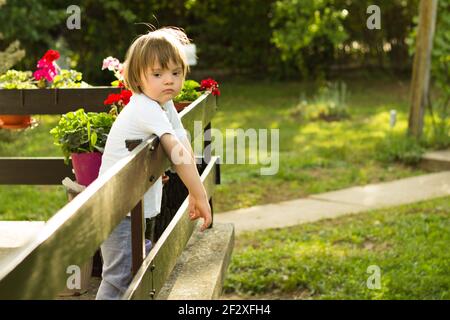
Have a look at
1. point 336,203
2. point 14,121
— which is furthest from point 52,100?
point 336,203

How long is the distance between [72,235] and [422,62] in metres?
8.70

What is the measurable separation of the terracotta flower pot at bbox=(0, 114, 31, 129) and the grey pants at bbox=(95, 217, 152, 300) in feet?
7.65

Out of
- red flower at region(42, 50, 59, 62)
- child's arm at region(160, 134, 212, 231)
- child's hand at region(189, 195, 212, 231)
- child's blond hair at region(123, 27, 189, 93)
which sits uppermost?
child's blond hair at region(123, 27, 189, 93)

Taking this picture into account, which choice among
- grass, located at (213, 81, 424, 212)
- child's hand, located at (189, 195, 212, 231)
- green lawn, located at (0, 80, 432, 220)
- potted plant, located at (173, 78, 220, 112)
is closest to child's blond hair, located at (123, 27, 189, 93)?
child's hand, located at (189, 195, 212, 231)

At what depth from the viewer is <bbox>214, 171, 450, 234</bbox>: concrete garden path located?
7.50 metres

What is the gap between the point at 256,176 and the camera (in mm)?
9422

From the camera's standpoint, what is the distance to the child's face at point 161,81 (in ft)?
11.2

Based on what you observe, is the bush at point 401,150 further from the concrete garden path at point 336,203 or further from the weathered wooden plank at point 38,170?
the weathered wooden plank at point 38,170

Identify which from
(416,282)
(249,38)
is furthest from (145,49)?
(249,38)

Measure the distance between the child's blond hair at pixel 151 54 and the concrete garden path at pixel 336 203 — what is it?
3.83 meters

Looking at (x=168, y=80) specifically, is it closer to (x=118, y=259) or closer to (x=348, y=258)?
(x=118, y=259)

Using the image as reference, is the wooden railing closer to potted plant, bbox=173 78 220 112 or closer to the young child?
the young child

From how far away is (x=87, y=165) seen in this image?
147 inches

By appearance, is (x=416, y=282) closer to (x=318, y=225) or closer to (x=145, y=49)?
(x=318, y=225)
